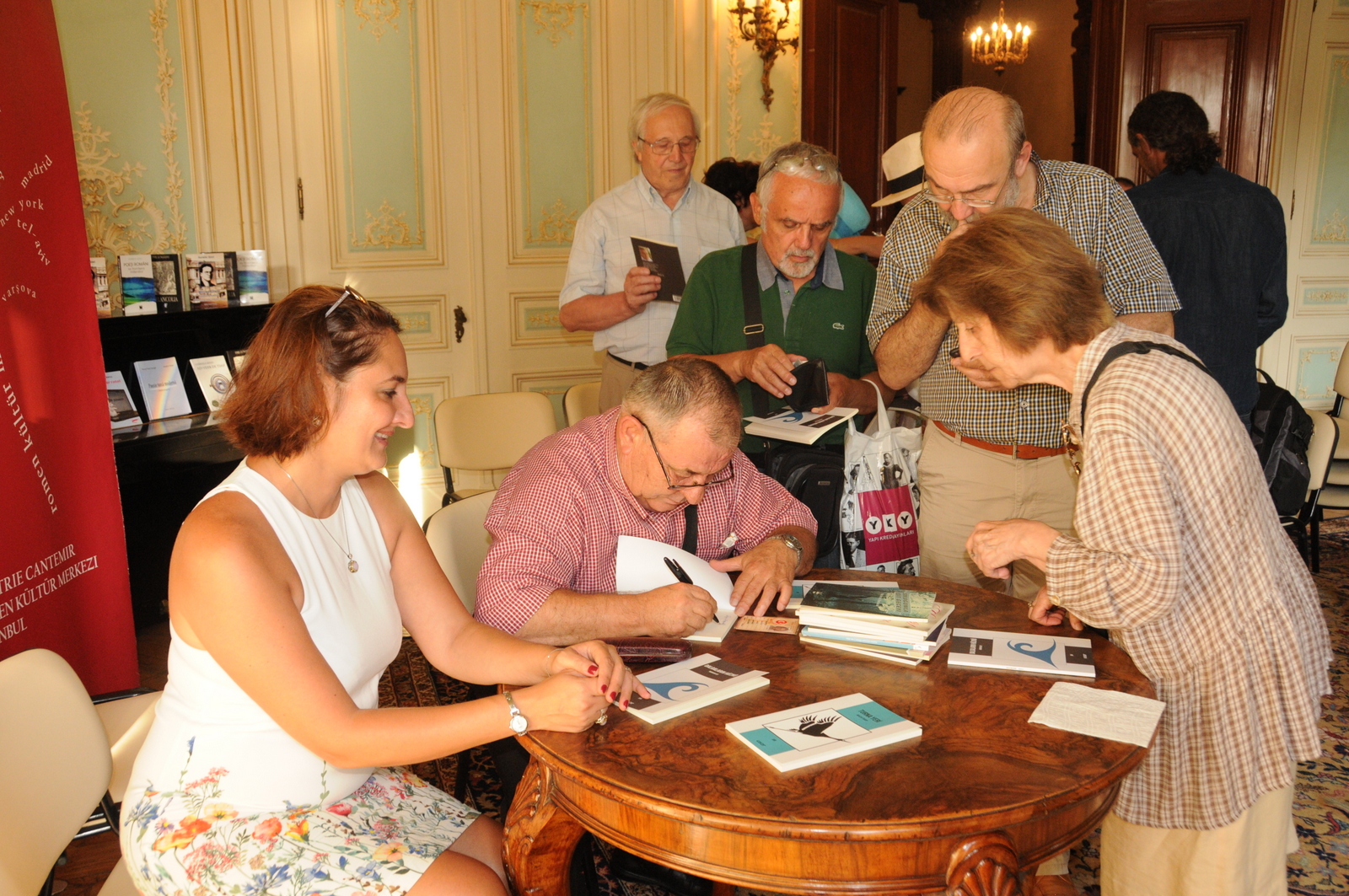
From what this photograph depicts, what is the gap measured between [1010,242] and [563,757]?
1145 mm

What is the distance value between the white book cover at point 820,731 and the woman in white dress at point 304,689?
235mm

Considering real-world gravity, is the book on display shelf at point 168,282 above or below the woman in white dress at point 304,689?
above

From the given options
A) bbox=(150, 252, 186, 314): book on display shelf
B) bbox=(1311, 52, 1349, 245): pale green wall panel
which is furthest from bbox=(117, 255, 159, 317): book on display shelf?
bbox=(1311, 52, 1349, 245): pale green wall panel

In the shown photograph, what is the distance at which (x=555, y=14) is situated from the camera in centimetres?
550

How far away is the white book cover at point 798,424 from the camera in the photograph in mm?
2668

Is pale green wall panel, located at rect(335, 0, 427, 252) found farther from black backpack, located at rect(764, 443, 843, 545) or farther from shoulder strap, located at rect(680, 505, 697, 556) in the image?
shoulder strap, located at rect(680, 505, 697, 556)

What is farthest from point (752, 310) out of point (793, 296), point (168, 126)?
point (168, 126)

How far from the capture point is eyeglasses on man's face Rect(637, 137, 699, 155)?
152 inches

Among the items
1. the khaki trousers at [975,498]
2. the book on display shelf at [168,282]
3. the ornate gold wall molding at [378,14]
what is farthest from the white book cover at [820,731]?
the ornate gold wall molding at [378,14]

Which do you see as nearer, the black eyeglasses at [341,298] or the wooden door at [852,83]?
the black eyeglasses at [341,298]

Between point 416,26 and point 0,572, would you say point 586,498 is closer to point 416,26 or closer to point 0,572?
point 0,572

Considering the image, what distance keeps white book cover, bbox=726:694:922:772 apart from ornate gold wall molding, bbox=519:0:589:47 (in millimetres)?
4737

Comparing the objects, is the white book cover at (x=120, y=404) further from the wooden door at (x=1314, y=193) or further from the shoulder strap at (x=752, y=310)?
the wooden door at (x=1314, y=193)

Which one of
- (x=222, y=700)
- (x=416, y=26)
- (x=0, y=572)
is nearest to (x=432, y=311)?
(x=416, y=26)
